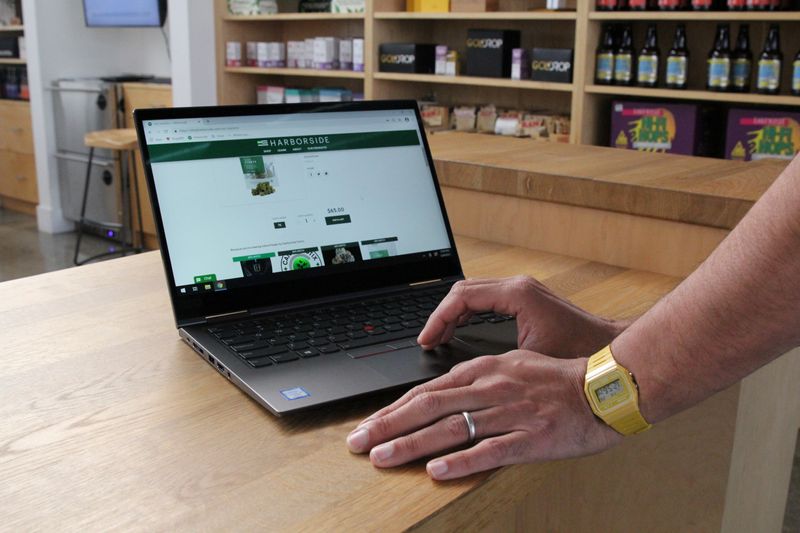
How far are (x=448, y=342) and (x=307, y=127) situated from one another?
0.34 meters

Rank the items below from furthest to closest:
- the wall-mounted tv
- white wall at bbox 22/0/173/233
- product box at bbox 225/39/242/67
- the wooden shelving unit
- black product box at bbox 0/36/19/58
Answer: black product box at bbox 0/36/19/58 → white wall at bbox 22/0/173/233 → the wall-mounted tv → product box at bbox 225/39/242/67 → the wooden shelving unit

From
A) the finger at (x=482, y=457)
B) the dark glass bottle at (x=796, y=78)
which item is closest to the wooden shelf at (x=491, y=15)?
the dark glass bottle at (x=796, y=78)

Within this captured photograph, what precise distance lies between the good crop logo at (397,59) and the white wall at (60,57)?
222 centimetres

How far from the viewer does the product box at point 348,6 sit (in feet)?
13.8

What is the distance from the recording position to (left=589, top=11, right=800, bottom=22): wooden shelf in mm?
2863

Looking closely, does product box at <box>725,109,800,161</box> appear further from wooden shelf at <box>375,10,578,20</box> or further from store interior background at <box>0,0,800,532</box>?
store interior background at <box>0,0,800,532</box>

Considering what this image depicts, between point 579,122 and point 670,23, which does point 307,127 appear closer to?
point 579,122

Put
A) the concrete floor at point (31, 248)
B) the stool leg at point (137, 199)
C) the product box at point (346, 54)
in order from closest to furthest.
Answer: the product box at point (346, 54) < the stool leg at point (137, 199) < the concrete floor at point (31, 248)

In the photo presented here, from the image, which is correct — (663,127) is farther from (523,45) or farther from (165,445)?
(165,445)

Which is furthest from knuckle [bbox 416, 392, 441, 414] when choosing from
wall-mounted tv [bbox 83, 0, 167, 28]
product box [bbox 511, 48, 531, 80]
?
wall-mounted tv [bbox 83, 0, 167, 28]

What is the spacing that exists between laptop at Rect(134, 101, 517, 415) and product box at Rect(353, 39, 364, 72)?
3.27m

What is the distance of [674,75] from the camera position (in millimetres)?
3236

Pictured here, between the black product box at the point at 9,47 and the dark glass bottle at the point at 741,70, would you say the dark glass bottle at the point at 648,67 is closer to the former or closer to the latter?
the dark glass bottle at the point at 741,70

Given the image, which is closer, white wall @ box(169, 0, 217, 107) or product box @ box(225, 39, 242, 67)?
white wall @ box(169, 0, 217, 107)
